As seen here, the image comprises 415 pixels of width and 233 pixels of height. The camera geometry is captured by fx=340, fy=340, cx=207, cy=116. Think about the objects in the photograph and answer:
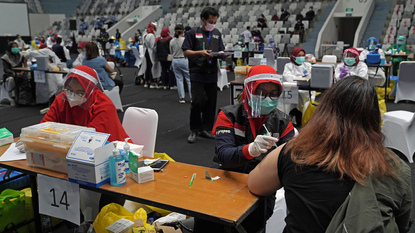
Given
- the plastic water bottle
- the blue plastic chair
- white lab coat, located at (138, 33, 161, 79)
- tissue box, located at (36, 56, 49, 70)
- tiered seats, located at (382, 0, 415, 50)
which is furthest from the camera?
tiered seats, located at (382, 0, 415, 50)

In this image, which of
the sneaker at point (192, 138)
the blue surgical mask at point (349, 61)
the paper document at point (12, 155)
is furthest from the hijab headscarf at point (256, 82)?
the blue surgical mask at point (349, 61)

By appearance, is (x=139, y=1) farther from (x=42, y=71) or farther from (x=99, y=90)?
(x=99, y=90)

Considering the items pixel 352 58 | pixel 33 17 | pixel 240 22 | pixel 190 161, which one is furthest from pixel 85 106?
pixel 33 17

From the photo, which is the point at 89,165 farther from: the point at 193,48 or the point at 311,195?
the point at 193,48

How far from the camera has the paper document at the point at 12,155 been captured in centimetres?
208

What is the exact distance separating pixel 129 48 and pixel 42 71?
767 centimetres

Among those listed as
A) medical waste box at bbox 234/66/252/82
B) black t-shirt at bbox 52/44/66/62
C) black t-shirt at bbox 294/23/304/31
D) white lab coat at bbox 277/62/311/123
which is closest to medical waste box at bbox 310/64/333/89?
white lab coat at bbox 277/62/311/123

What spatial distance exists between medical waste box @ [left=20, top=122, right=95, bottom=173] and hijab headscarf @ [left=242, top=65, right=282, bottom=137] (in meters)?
0.96

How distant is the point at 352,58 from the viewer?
18.1ft

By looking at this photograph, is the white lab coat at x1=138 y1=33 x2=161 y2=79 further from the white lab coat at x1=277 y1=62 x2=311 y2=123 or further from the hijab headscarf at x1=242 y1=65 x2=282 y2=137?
the hijab headscarf at x1=242 y1=65 x2=282 y2=137

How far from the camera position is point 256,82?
187 cm

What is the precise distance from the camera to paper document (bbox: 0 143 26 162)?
6.81ft

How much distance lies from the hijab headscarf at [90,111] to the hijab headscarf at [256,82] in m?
0.98

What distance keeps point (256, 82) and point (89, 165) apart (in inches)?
38.2
